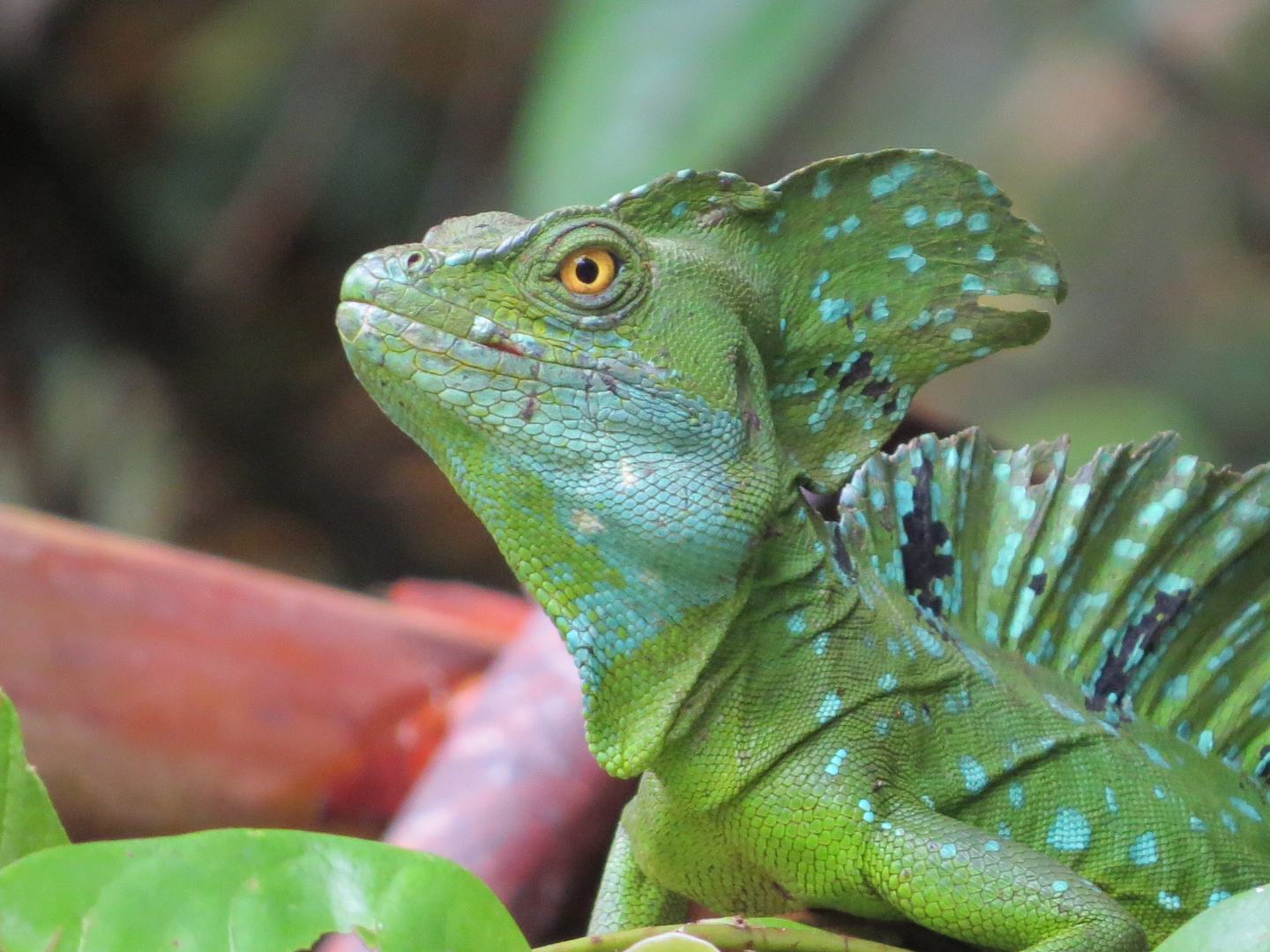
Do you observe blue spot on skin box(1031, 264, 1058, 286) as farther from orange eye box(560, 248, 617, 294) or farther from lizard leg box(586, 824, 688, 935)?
lizard leg box(586, 824, 688, 935)

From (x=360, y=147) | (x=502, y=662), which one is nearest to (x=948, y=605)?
(x=502, y=662)


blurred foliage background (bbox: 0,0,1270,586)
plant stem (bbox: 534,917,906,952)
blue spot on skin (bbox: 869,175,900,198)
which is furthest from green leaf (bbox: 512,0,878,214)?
plant stem (bbox: 534,917,906,952)

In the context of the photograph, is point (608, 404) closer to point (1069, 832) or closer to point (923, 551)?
point (923, 551)

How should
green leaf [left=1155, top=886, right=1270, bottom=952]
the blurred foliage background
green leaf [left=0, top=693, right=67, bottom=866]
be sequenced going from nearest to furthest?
green leaf [left=1155, top=886, right=1270, bottom=952]
green leaf [left=0, top=693, right=67, bottom=866]
the blurred foliage background

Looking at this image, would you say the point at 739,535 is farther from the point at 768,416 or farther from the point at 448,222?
the point at 448,222

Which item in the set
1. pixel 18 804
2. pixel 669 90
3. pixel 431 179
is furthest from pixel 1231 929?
pixel 431 179

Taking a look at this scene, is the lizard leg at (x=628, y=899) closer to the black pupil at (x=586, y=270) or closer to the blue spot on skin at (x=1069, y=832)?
the blue spot on skin at (x=1069, y=832)

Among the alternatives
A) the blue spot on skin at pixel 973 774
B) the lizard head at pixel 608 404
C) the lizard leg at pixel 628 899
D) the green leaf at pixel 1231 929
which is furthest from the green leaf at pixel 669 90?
the green leaf at pixel 1231 929
